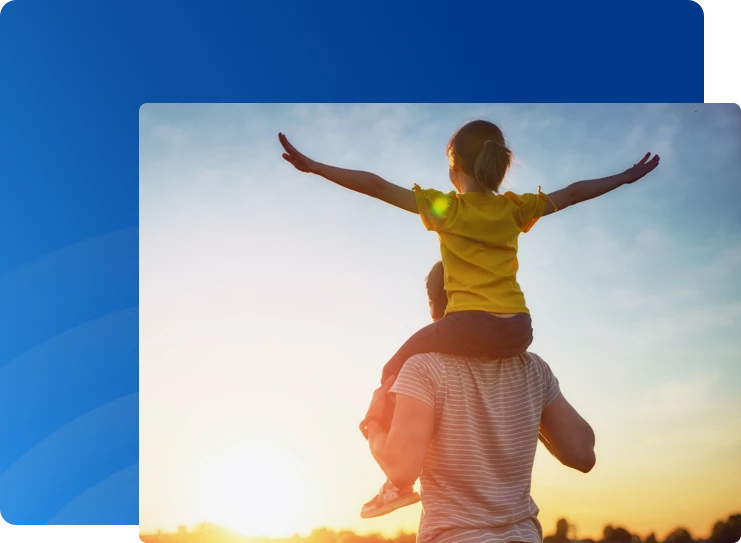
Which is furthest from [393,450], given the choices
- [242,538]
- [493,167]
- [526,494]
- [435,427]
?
[242,538]

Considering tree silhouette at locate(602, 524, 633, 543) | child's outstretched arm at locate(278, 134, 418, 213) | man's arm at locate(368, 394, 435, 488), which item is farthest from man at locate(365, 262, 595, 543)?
tree silhouette at locate(602, 524, 633, 543)

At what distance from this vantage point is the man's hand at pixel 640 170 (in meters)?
2.54

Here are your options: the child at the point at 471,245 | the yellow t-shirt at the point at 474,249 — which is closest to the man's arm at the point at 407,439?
the child at the point at 471,245

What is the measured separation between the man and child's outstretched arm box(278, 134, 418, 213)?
17.6 inches

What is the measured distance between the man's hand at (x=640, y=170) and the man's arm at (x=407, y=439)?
1.05 metres

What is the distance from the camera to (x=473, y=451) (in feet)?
7.12

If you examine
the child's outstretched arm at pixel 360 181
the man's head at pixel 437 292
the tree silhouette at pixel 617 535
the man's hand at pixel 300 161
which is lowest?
the tree silhouette at pixel 617 535

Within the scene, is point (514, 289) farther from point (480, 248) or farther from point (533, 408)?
point (533, 408)

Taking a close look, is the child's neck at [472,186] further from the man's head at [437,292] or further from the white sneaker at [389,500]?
the white sneaker at [389,500]

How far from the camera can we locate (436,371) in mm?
2164

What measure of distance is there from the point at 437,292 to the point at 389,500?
2.11 feet

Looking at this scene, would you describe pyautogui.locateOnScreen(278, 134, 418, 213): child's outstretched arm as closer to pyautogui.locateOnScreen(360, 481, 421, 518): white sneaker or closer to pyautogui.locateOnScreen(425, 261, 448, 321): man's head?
pyautogui.locateOnScreen(425, 261, 448, 321): man's head

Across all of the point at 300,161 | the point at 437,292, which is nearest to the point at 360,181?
the point at 300,161

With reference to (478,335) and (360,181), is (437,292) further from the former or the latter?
(360,181)
